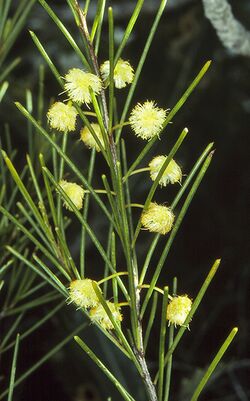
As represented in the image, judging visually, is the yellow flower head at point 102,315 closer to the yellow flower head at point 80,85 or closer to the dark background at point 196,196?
the yellow flower head at point 80,85

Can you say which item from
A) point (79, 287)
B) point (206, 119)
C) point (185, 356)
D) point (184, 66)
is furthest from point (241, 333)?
point (79, 287)

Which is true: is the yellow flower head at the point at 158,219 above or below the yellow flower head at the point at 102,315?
above

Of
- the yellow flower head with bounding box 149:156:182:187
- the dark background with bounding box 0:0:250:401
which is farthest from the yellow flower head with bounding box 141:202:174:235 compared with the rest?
the dark background with bounding box 0:0:250:401

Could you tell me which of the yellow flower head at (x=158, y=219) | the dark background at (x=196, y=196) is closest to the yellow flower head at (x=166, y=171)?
the yellow flower head at (x=158, y=219)

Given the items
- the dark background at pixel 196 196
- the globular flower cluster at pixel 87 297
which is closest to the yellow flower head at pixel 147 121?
the globular flower cluster at pixel 87 297

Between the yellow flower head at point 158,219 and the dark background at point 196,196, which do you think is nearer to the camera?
the yellow flower head at point 158,219

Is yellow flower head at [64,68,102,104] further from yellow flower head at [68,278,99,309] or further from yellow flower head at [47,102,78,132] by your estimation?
yellow flower head at [68,278,99,309]
